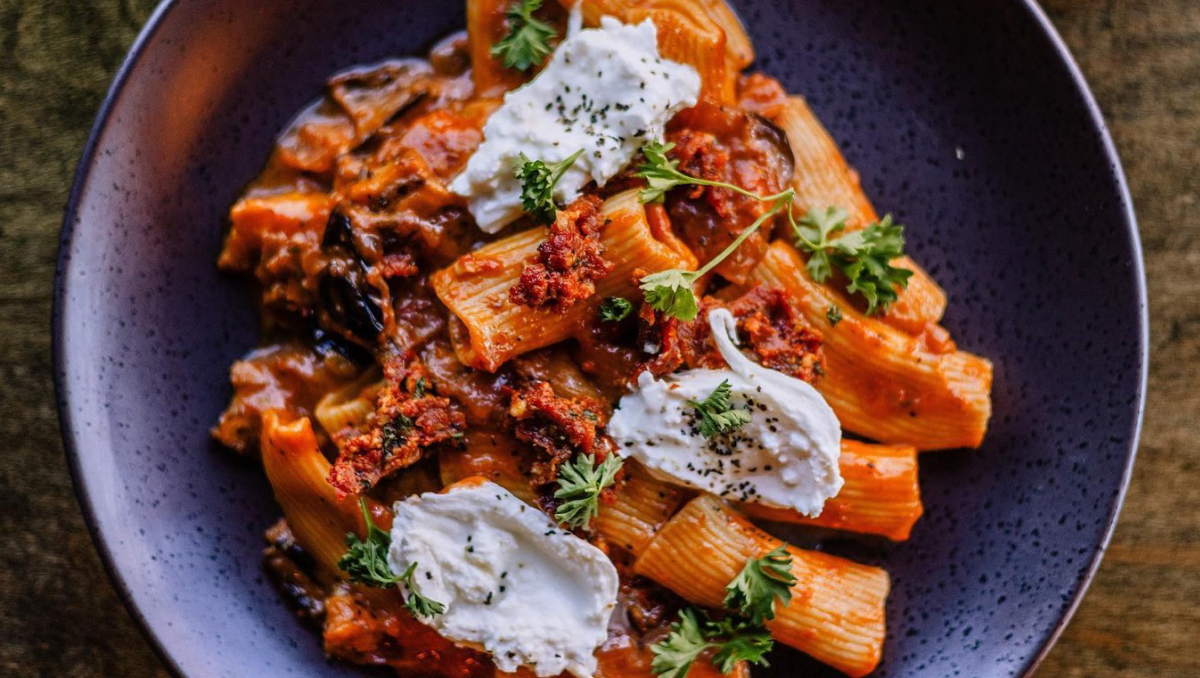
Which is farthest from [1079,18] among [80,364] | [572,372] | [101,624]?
[101,624]

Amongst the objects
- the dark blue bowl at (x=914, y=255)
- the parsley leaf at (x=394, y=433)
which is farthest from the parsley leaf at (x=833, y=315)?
the parsley leaf at (x=394, y=433)

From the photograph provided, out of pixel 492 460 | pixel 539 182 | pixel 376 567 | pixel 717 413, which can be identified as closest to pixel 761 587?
pixel 717 413

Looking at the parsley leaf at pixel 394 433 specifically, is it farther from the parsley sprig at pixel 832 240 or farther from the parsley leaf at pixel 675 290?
the parsley sprig at pixel 832 240

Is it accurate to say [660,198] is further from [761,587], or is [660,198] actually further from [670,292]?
[761,587]

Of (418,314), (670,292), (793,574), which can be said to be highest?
(670,292)

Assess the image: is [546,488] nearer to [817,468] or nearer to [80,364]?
[817,468]

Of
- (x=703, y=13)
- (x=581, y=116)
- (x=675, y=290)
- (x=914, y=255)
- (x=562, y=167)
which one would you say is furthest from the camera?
(x=914, y=255)
